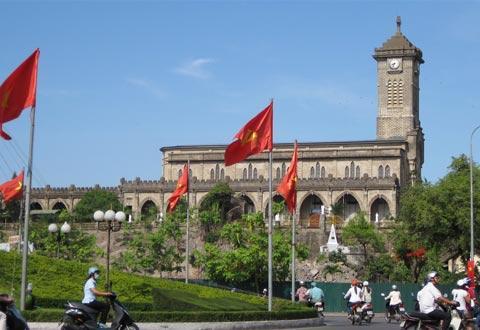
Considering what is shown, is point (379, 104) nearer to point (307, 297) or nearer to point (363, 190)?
point (363, 190)

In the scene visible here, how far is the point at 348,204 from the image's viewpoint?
413ft

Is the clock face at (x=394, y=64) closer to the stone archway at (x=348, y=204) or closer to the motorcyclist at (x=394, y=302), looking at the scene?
the stone archway at (x=348, y=204)

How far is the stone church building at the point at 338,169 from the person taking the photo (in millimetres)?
124938

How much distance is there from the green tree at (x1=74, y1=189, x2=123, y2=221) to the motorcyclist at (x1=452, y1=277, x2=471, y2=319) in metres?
104

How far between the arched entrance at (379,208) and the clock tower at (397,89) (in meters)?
Answer: 17.4

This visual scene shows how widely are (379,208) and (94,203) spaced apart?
32602mm

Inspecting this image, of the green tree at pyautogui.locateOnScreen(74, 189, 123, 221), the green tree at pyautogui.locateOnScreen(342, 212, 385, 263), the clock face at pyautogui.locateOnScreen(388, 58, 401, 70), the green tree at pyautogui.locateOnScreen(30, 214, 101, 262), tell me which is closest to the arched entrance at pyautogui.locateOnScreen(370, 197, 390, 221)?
the clock face at pyautogui.locateOnScreen(388, 58, 401, 70)

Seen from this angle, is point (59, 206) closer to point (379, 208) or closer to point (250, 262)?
point (379, 208)

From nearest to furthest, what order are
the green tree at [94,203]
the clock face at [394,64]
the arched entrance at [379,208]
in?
the arched entrance at [379,208] < the green tree at [94,203] < the clock face at [394,64]

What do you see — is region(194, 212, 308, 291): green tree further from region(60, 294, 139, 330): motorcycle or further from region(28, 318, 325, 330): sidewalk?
region(60, 294, 139, 330): motorcycle

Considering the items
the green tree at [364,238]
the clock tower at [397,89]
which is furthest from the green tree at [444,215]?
the clock tower at [397,89]

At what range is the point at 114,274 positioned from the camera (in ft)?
Answer: 124

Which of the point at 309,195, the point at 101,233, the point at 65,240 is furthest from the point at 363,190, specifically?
the point at 65,240

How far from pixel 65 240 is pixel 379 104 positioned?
227 feet
